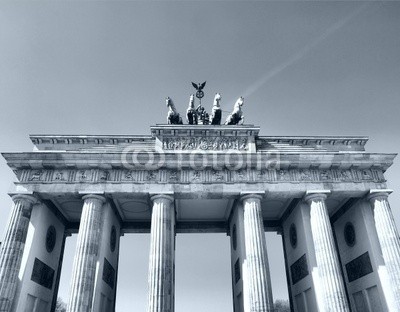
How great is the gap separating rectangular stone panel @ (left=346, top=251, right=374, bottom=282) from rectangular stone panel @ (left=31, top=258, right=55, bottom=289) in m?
20.9

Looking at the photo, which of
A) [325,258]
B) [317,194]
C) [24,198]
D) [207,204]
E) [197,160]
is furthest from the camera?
[207,204]

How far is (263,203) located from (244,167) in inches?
165

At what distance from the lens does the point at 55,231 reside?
23.1 meters

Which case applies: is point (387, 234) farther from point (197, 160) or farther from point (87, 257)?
point (87, 257)

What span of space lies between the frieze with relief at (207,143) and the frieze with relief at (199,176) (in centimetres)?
174

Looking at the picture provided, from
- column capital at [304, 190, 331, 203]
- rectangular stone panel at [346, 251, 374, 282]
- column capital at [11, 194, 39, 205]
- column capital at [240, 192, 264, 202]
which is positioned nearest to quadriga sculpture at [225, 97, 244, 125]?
column capital at [240, 192, 264, 202]

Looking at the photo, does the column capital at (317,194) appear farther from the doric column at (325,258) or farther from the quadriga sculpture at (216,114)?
the quadriga sculpture at (216,114)

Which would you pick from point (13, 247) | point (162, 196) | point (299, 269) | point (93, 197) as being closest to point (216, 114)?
point (162, 196)

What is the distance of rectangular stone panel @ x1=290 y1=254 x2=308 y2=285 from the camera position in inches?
830

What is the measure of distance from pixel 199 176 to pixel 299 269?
9654 mm

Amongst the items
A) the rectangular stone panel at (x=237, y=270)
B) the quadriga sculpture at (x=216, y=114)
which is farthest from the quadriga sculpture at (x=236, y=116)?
the rectangular stone panel at (x=237, y=270)

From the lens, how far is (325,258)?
18.8m

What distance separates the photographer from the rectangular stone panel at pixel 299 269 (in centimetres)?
2107

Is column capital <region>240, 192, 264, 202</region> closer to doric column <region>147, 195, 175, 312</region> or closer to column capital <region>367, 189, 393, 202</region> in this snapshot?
doric column <region>147, 195, 175, 312</region>
